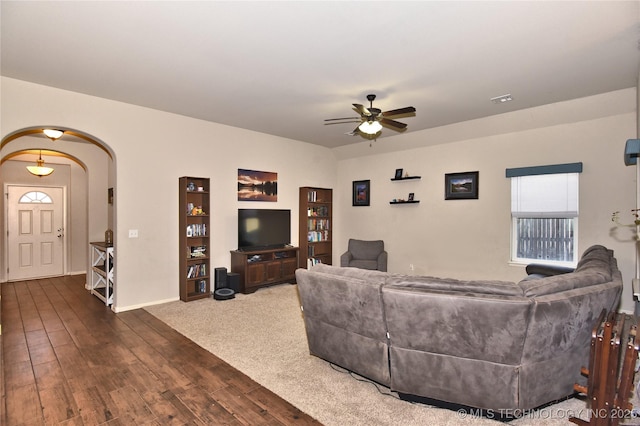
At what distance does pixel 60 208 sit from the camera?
7.33 metres

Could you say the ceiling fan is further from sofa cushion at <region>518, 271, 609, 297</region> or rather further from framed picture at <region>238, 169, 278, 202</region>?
framed picture at <region>238, 169, 278, 202</region>

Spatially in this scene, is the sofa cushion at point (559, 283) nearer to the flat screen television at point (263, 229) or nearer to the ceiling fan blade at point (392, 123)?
the ceiling fan blade at point (392, 123)

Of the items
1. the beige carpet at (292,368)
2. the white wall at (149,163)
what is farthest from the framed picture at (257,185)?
the beige carpet at (292,368)

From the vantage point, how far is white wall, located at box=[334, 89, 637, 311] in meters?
4.55

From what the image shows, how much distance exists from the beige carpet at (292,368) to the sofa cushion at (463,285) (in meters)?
0.90

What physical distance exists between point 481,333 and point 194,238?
15.0 ft

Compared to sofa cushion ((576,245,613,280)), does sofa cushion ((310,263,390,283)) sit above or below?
below

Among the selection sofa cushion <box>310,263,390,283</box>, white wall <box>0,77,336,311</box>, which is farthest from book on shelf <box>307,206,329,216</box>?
sofa cushion <box>310,263,390,283</box>

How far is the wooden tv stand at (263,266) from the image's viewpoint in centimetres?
571

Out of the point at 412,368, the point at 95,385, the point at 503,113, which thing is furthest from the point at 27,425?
the point at 503,113

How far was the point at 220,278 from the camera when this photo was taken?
5.50m

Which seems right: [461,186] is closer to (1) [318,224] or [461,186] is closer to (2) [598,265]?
(1) [318,224]

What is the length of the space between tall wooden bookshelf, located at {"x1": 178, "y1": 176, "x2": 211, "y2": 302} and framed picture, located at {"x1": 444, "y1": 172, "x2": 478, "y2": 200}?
437 cm

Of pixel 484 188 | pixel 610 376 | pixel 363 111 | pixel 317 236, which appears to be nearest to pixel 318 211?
pixel 317 236
